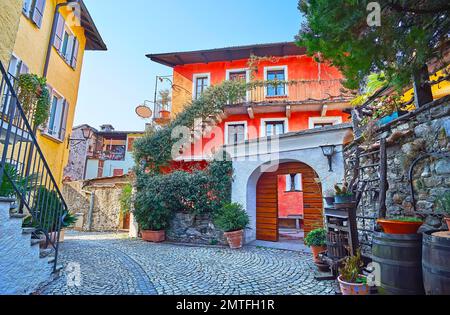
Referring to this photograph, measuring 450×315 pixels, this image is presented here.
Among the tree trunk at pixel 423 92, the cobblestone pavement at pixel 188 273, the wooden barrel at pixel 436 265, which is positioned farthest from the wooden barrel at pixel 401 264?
the tree trunk at pixel 423 92

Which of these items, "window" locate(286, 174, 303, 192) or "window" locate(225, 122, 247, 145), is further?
"window" locate(286, 174, 303, 192)

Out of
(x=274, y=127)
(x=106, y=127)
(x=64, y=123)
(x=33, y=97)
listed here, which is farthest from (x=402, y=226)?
(x=106, y=127)

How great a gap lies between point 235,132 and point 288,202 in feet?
15.0

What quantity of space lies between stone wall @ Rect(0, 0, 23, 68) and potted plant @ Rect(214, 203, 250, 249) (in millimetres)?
5975

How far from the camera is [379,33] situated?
2.49m

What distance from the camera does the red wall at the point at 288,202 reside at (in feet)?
37.8

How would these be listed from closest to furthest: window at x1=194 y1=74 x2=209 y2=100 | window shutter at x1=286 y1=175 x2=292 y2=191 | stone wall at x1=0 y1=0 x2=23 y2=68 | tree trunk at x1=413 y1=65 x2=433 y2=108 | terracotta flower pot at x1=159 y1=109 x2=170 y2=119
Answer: tree trunk at x1=413 y1=65 x2=433 y2=108 < stone wall at x1=0 y1=0 x2=23 y2=68 < window shutter at x1=286 y1=175 x2=292 y2=191 < terracotta flower pot at x1=159 y1=109 x2=170 y2=119 < window at x1=194 y1=74 x2=209 y2=100

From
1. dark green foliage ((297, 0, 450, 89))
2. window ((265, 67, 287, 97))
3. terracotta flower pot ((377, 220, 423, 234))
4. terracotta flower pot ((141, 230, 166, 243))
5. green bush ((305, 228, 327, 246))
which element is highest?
window ((265, 67, 287, 97))

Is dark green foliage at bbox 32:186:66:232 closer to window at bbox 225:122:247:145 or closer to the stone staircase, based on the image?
the stone staircase

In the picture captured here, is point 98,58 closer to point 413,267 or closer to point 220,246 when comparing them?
point 220,246

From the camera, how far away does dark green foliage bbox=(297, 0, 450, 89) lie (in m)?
2.33

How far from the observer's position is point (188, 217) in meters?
7.99

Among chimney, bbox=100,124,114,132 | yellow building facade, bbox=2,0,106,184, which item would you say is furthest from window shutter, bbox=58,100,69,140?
chimney, bbox=100,124,114,132

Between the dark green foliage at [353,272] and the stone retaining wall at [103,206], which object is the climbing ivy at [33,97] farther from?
the stone retaining wall at [103,206]
